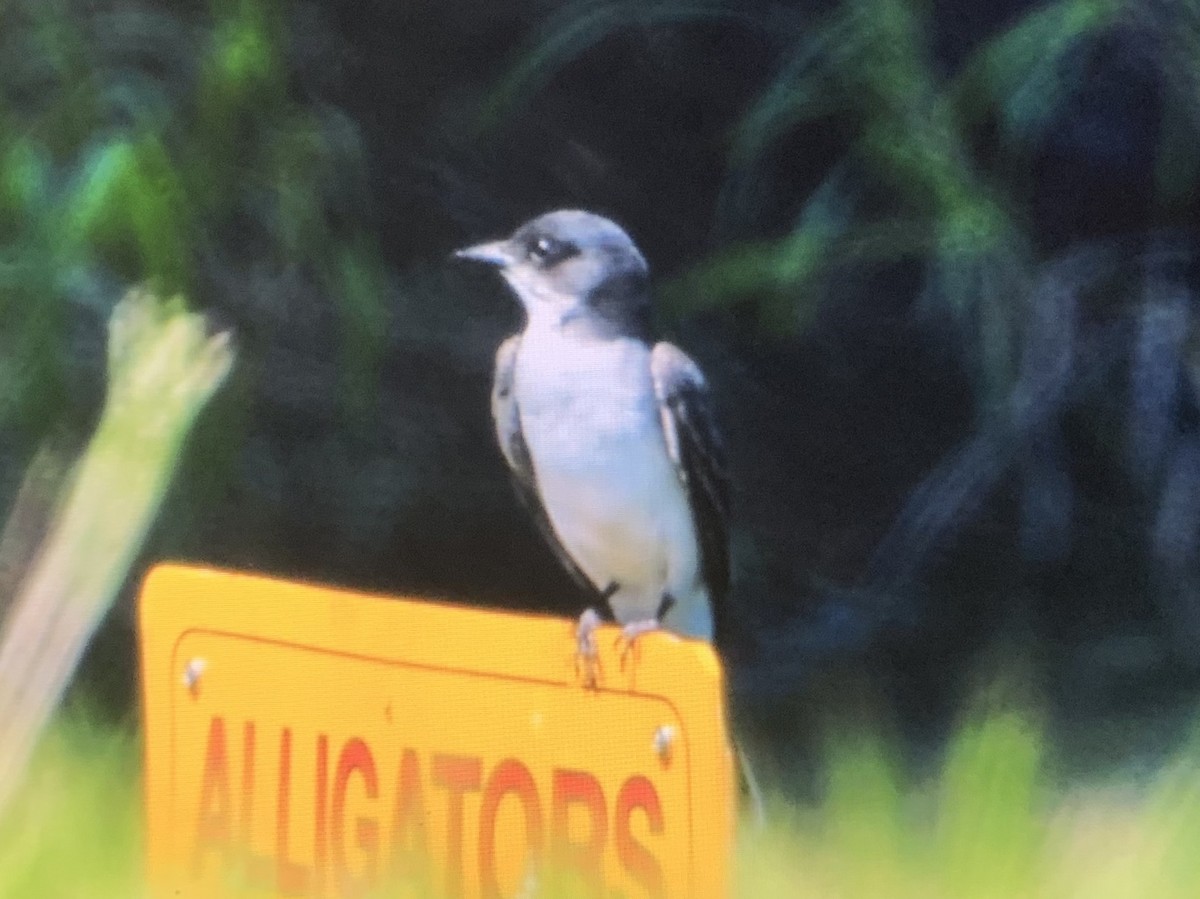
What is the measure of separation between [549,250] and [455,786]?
31 centimetres

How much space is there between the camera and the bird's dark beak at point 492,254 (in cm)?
95

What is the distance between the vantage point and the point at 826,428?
0.87m

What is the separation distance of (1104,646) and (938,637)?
83 mm

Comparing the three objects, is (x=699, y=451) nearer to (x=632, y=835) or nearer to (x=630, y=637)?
(x=630, y=637)

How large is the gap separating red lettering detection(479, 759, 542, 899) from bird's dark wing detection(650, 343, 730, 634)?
0.46ft

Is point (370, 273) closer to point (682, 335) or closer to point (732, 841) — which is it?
point (682, 335)

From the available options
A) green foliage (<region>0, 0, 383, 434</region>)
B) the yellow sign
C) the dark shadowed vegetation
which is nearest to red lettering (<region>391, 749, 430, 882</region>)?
the yellow sign

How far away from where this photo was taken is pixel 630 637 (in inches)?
35.5

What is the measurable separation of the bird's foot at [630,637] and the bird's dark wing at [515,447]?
0.04 m

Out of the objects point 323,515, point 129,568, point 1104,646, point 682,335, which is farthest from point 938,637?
point 129,568

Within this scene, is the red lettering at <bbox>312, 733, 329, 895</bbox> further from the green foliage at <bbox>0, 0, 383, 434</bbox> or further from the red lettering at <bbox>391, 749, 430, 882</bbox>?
the green foliage at <bbox>0, 0, 383, 434</bbox>

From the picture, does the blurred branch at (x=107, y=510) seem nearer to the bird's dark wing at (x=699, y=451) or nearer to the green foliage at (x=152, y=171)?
the green foliage at (x=152, y=171)

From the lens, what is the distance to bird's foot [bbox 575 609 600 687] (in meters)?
0.91

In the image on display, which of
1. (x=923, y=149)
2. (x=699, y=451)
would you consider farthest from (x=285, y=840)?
(x=923, y=149)
